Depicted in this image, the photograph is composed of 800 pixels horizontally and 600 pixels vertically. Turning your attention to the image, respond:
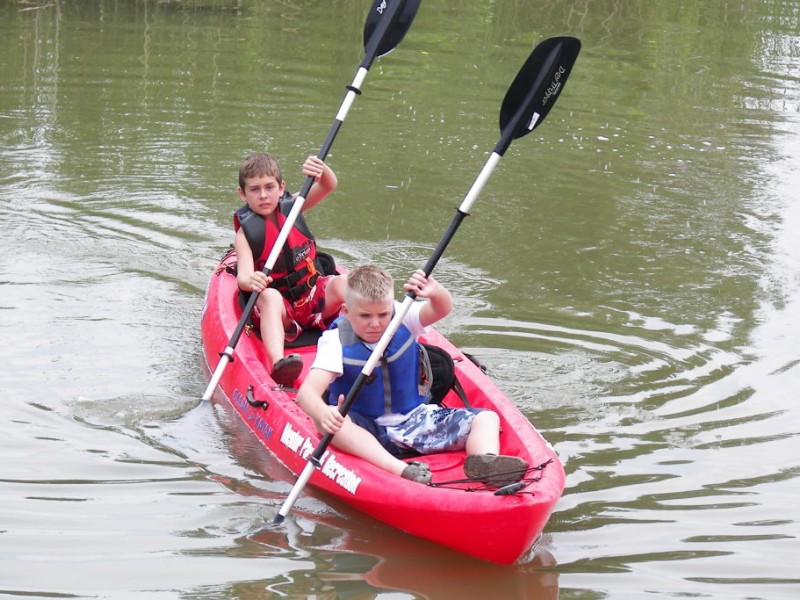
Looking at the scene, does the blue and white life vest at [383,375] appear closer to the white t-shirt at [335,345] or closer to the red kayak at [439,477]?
the white t-shirt at [335,345]

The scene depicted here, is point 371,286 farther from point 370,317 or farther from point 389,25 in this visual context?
point 389,25

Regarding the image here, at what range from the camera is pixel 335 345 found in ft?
16.5

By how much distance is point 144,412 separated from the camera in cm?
592

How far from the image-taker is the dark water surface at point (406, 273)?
183 inches

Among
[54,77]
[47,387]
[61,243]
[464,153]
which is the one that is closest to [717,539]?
[47,387]

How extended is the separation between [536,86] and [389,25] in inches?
54.7

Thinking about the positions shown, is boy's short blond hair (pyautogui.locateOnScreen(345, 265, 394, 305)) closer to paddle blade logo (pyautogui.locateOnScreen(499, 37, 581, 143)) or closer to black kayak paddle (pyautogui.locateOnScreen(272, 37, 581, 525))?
black kayak paddle (pyautogui.locateOnScreen(272, 37, 581, 525))

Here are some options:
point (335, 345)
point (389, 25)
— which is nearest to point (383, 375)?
point (335, 345)

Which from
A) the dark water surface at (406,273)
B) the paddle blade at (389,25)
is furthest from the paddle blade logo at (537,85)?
the dark water surface at (406,273)

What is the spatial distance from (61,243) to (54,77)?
4.83 meters

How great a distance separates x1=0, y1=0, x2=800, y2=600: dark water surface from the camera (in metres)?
4.64

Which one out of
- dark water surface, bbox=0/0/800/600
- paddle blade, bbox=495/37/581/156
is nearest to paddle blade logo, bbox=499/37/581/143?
paddle blade, bbox=495/37/581/156

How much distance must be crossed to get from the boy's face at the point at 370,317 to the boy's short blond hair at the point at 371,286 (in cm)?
2

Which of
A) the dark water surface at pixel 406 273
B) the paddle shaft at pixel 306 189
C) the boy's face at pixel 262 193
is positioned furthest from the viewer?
the boy's face at pixel 262 193
